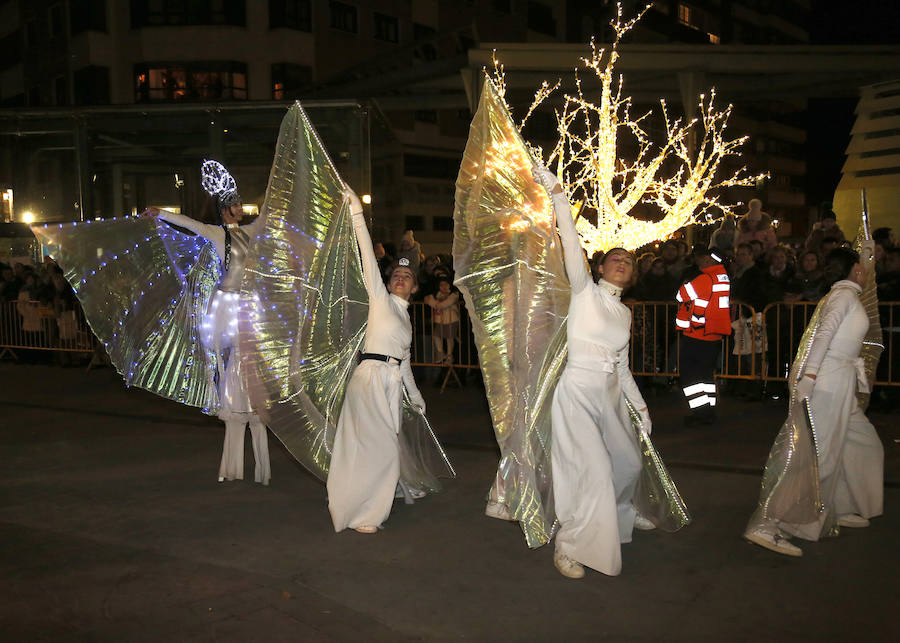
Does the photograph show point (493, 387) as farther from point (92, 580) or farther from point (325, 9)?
point (325, 9)

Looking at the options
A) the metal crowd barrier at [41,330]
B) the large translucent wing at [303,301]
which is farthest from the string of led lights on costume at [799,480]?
the metal crowd barrier at [41,330]

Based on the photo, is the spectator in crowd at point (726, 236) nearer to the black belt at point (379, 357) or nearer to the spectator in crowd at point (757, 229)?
the spectator in crowd at point (757, 229)

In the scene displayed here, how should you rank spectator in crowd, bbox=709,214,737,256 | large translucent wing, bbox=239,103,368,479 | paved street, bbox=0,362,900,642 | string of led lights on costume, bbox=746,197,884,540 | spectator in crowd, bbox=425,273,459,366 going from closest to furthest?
paved street, bbox=0,362,900,642, string of led lights on costume, bbox=746,197,884,540, large translucent wing, bbox=239,103,368,479, spectator in crowd, bbox=425,273,459,366, spectator in crowd, bbox=709,214,737,256

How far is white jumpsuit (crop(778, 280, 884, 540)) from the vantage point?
5.14 meters

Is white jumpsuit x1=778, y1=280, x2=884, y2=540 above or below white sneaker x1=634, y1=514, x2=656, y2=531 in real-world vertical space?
above

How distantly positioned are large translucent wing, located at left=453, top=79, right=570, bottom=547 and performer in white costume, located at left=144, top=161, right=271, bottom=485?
7.15 feet

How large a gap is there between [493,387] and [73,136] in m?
14.3

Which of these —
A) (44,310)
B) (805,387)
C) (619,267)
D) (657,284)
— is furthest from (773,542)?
(44,310)

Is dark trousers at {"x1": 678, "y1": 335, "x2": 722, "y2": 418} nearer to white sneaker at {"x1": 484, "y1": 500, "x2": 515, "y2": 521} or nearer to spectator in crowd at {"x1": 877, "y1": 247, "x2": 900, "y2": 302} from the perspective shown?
spectator in crowd at {"x1": 877, "y1": 247, "x2": 900, "y2": 302}

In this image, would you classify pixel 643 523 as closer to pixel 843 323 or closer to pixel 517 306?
pixel 517 306

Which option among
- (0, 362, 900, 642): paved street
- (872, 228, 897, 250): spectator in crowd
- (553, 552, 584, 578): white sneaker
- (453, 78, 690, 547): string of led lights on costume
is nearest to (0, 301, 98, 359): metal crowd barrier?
(0, 362, 900, 642): paved street

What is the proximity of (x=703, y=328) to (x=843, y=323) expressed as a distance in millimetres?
3469

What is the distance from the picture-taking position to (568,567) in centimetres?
467

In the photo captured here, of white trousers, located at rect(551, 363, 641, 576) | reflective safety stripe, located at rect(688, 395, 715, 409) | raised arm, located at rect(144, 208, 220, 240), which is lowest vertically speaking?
reflective safety stripe, located at rect(688, 395, 715, 409)
